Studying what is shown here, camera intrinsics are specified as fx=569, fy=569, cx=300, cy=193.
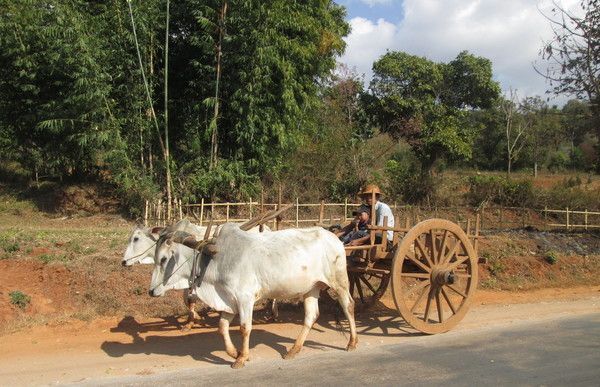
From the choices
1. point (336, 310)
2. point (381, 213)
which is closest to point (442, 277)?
point (381, 213)

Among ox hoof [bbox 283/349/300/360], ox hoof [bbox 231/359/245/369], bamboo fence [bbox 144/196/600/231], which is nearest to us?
ox hoof [bbox 231/359/245/369]

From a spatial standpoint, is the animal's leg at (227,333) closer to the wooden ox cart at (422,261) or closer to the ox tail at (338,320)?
the wooden ox cart at (422,261)

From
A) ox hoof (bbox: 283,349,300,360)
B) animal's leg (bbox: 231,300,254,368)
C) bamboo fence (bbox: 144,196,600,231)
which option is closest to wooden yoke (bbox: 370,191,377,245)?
ox hoof (bbox: 283,349,300,360)

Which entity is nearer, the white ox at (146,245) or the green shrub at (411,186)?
the white ox at (146,245)

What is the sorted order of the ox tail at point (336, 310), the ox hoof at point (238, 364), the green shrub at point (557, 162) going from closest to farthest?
the ox hoof at point (238, 364), the ox tail at point (336, 310), the green shrub at point (557, 162)

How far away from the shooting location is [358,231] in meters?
8.38

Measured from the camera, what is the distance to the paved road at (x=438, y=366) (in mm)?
6113

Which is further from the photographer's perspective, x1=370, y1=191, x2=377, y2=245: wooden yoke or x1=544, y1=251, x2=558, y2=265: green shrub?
x1=544, y1=251, x2=558, y2=265: green shrub

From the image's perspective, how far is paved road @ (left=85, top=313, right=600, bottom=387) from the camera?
6.11 m

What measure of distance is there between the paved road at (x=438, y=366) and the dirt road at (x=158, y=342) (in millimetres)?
327

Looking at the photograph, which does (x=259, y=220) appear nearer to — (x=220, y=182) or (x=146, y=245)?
(x=146, y=245)

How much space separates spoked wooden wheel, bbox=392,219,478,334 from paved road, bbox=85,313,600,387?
0.35 metres

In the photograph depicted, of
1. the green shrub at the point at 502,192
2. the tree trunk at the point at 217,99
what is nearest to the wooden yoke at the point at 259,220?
the tree trunk at the point at 217,99

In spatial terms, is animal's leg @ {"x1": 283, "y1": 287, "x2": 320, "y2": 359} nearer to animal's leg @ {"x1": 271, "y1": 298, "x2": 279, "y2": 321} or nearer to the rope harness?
the rope harness
